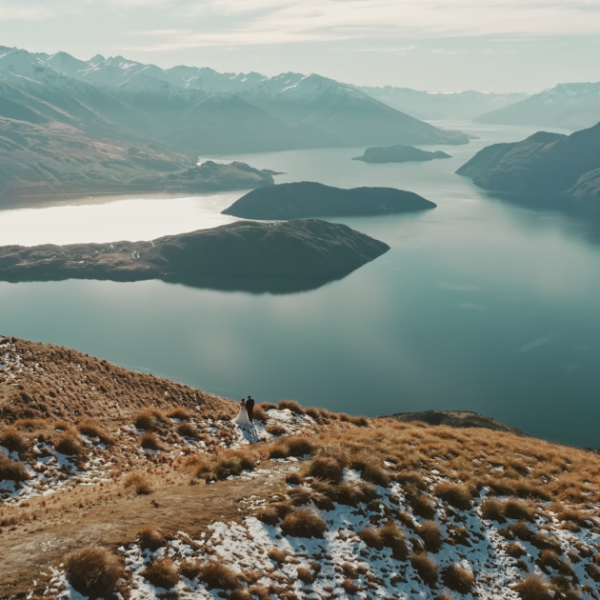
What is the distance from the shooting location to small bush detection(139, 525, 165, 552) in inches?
784

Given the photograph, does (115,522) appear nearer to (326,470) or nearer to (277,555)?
(277,555)

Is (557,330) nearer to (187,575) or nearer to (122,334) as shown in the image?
(122,334)

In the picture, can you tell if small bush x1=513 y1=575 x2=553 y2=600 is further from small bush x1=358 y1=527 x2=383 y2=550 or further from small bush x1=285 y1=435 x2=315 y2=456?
small bush x1=285 y1=435 x2=315 y2=456

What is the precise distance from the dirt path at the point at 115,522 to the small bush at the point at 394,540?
489 centimetres

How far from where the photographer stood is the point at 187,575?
19.0m

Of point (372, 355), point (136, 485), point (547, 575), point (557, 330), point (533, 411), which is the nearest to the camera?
point (547, 575)

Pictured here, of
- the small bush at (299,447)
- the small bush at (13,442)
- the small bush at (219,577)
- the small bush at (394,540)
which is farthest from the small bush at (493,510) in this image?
the small bush at (13,442)

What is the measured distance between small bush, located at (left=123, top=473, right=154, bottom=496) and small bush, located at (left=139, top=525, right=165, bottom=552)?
4.97 meters

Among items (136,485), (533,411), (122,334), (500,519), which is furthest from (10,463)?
(122,334)

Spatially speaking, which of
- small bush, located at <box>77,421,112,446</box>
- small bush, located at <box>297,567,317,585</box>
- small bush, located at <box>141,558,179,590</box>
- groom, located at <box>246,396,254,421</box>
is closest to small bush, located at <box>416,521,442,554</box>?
small bush, located at <box>297,567,317,585</box>

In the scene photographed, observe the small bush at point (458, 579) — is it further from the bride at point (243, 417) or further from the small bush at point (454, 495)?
the bride at point (243, 417)

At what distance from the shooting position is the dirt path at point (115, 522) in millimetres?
18094

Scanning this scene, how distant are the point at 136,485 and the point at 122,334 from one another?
575 feet

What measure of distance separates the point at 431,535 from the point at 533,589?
4.15 meters
